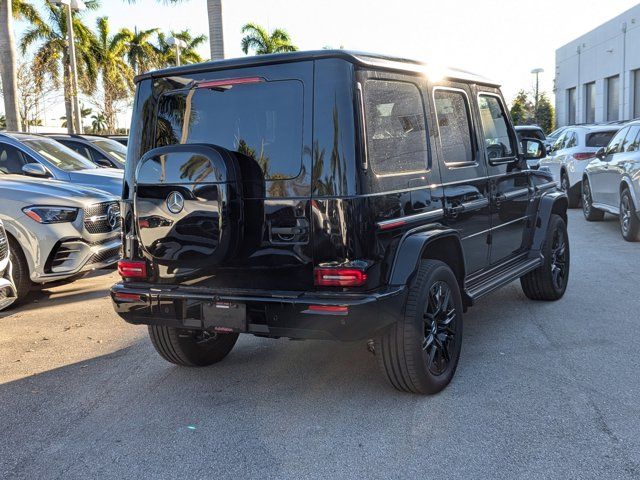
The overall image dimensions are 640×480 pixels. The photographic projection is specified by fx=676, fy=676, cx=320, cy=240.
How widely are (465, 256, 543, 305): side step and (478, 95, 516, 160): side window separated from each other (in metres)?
0.89

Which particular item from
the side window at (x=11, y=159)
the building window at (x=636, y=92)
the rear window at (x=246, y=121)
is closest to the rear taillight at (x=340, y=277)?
the rear window at (x=246, y=121)

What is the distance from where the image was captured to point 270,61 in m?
3.78

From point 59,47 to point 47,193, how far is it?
1120 inches

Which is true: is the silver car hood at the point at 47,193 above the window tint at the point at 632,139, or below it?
below

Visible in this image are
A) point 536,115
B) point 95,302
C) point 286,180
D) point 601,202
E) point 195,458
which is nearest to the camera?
point 195,458

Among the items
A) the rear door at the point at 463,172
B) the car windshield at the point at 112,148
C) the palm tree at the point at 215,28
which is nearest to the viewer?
the rear door at the point at 463,172

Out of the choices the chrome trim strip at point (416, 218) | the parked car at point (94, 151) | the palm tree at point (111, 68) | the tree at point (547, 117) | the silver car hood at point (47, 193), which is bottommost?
the chrome trim strip at point (416, 218)

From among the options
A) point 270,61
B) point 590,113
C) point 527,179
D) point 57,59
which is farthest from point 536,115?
Answer: point 270,61

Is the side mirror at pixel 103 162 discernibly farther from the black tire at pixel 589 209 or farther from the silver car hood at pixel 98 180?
the black tire at pixel 589 209

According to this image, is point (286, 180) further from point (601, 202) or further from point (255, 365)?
point (601, 202)

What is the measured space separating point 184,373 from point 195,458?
1.34m

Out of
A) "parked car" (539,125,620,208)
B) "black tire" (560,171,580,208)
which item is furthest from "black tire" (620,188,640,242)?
"black tire" (560,171,580,208)

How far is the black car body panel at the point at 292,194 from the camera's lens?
3566mm

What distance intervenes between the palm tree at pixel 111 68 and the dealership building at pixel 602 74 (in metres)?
24.6
